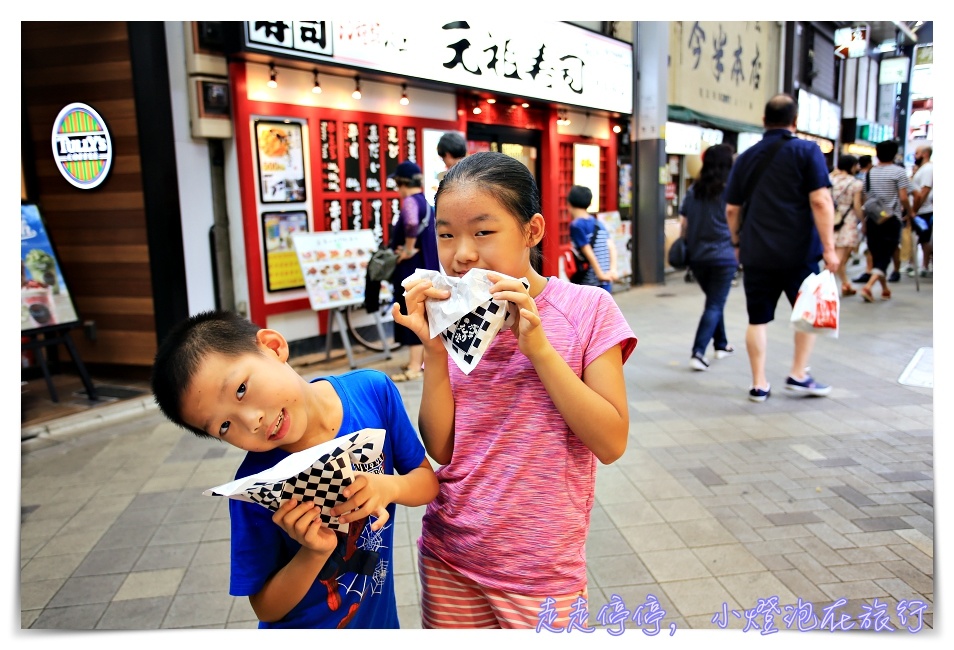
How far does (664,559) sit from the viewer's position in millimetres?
3031

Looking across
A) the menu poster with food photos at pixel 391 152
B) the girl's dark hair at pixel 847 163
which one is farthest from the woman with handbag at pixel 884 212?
the menu poster with food photos at pixel 391 152

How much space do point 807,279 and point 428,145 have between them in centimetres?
475

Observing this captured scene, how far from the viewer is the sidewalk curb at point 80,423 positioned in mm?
4801

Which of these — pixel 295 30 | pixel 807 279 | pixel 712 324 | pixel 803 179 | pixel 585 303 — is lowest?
pixel 712 324

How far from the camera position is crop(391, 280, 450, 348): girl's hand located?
1.38 metres

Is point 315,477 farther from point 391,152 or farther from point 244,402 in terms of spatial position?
point 391,152

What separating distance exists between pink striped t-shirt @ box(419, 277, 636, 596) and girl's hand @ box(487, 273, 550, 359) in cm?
13

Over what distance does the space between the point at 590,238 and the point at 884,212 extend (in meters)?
6.29

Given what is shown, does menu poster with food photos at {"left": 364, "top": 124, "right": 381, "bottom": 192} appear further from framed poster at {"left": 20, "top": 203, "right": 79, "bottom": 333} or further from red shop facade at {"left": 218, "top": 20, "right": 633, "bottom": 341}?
framed poster at {"left": 20, "top": 203, "right": 79, "bottom": 333}

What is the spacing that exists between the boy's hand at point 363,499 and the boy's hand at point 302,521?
4 cm

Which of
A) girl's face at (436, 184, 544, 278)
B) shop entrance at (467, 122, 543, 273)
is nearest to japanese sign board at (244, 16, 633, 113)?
shop entrance at (467, 122, 543, 273)

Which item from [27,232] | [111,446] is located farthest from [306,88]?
[111,446]

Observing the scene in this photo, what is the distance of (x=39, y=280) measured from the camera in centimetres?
520

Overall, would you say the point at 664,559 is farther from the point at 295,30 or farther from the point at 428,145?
the point at 428,145
